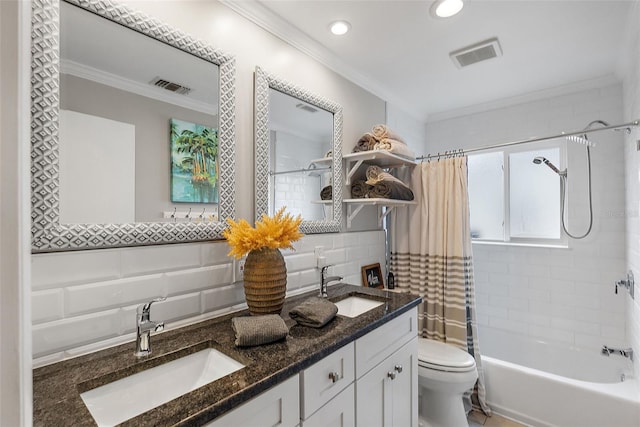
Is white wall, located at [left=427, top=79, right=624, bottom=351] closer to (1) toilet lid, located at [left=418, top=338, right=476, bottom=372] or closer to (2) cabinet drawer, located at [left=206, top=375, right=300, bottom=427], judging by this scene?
(1) toilet lid, located at [left=418, top=338, right=476, bottom=372]

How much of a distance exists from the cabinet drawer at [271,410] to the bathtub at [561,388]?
1.80m

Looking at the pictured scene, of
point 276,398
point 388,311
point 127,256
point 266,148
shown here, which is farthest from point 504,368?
point 127,256

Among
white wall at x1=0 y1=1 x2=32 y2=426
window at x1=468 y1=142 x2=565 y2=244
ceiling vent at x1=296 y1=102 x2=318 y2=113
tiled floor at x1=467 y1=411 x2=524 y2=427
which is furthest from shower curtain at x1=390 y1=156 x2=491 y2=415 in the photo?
white wall at x1=0 y1=1 x2=32 y2=426

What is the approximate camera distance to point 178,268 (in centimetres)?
123

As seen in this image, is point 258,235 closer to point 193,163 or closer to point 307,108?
point 193,163

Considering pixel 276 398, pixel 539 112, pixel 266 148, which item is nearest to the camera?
pixel 276 398

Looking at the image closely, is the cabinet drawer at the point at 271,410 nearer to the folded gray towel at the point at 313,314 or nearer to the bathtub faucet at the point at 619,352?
the folded gray towel at the point at 313,314

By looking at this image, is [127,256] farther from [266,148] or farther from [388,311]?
[388,311]

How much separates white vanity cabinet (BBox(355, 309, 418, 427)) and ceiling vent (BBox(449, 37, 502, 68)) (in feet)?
5.43

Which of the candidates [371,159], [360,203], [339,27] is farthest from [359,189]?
[339,27]

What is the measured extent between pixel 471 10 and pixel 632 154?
1.47 m

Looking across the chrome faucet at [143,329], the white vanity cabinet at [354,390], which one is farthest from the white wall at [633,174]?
the chrome faucet at [143,329]

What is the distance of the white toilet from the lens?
1818 millimetres

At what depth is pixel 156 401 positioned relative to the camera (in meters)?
0.92
